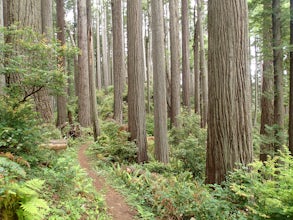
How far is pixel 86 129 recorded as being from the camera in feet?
46.2

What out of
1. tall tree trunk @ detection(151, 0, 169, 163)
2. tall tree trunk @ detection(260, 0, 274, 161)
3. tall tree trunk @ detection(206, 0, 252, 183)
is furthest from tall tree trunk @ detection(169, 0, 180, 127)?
tall tree trunk @ detection(206, 0, 252, 183)

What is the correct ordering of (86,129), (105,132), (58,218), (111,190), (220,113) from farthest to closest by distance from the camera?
(86,129)
(105,132)
(111,190)
(220,113)
(58,218)

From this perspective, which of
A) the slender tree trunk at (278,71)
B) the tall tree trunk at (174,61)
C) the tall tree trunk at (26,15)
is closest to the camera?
the tall tree trunk at (26,15)

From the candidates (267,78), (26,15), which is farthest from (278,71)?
(26,15)

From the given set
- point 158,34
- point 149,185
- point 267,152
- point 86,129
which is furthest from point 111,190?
point 86,129

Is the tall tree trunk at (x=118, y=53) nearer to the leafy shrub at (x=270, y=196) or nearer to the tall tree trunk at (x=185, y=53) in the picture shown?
the tall tree trunk at (x=185, y=53)

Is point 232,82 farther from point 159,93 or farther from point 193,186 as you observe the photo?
point 159,93

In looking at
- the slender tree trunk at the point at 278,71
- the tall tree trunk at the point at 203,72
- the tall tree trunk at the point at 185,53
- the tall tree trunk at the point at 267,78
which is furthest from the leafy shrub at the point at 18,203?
the tall tree trunk at the point at 203,72

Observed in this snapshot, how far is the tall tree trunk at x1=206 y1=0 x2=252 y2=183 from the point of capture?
495cm

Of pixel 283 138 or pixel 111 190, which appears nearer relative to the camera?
pixel 111 190

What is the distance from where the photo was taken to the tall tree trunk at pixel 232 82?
4.95 meters

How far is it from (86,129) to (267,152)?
9025 millimetres

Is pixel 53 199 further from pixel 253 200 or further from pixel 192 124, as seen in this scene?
pixel 192 124

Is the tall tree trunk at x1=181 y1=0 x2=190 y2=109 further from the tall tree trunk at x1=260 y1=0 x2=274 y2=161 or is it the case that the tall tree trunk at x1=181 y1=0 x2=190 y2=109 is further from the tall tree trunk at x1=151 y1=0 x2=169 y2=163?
the tall tree trunk at x1=151 y1=0 x2=169 y2=163
